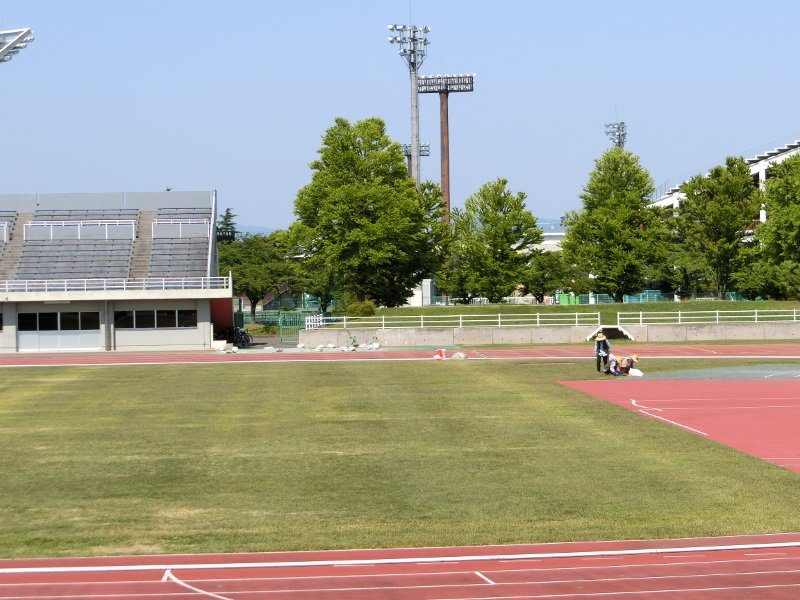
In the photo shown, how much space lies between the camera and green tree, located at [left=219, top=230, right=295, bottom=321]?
108688 mm

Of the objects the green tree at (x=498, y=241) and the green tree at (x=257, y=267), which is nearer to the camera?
the green tree at (x=498, y=241)

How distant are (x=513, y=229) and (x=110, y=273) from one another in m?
31.9

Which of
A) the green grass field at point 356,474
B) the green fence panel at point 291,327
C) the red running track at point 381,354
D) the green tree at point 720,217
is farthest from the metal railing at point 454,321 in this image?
the green grass field at point 356,474

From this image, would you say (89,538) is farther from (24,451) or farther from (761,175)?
(761,175)

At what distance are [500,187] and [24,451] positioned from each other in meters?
62.3

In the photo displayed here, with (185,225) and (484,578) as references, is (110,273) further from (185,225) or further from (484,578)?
(484,578)

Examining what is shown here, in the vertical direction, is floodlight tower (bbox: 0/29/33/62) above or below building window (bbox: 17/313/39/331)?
above

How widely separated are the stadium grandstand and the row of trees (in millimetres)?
8894

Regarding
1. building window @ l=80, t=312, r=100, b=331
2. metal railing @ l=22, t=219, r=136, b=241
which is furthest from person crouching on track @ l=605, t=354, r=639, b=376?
metal railing @ l=22, t=219, r=136, b=241

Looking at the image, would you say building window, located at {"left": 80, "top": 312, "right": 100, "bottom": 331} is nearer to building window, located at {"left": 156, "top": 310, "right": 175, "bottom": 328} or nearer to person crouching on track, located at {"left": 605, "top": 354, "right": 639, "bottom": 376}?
building window, located at {"left": 156, "top": 310, "right": 175, "bottom": 328}

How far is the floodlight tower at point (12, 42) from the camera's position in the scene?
70.1 m

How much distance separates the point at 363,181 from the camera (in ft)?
249

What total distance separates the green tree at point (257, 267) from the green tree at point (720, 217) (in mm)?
39449

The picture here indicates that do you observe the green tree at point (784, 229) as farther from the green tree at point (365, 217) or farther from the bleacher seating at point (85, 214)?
the bleacher seating at point (85, 214)
